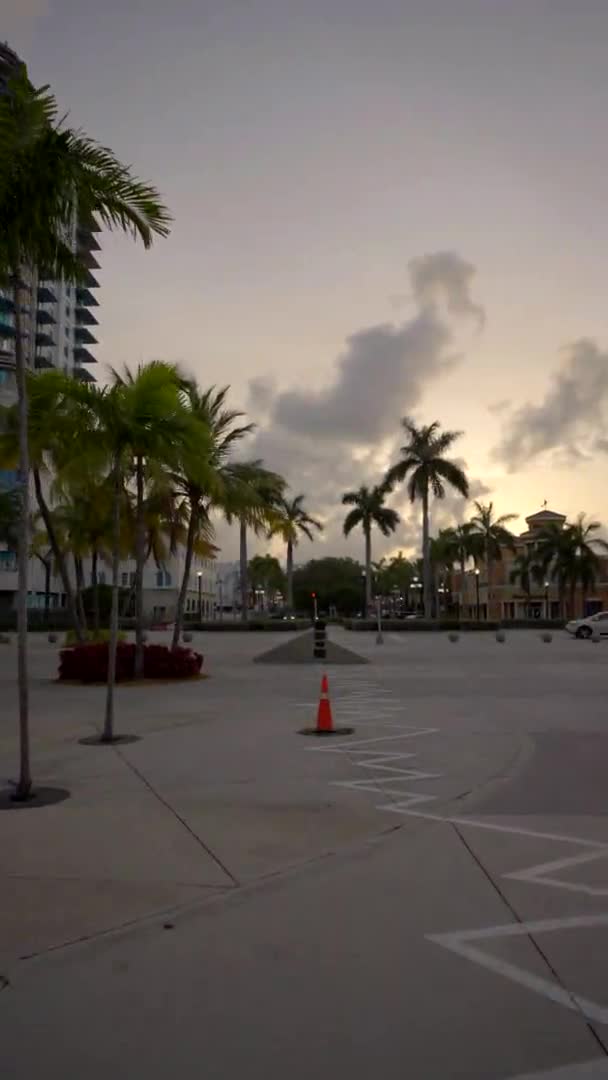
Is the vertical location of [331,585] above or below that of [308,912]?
above

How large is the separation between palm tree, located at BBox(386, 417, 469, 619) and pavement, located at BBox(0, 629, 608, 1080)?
1675 inches

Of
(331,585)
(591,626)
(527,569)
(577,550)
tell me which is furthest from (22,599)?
(331,585)

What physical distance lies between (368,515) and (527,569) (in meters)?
28.6

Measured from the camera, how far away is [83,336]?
104 meters

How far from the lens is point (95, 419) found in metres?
11.8

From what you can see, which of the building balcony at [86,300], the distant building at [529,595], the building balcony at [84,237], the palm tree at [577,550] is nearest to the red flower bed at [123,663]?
the building balcony at [84,237]

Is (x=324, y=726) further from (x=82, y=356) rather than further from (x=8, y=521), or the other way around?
(x=82, y=356)

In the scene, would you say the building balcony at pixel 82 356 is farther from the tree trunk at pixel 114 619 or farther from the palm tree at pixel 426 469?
the tree trunk at pixel 114 619

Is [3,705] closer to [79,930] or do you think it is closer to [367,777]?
[367,777]

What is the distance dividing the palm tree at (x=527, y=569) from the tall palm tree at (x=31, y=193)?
7473 centimetres

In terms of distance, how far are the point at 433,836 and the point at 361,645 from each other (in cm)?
3204

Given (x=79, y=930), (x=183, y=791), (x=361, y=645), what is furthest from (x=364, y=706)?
(x=361, y=645)

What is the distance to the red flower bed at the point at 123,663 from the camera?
20984 millimetres

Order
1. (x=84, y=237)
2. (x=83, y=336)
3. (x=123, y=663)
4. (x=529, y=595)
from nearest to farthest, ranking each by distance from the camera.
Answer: (x=84, y=237), (x=123, y=663), (x=529, y=595), (x=83, y=336)
